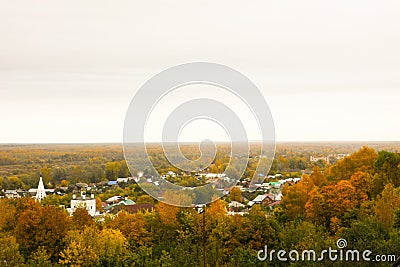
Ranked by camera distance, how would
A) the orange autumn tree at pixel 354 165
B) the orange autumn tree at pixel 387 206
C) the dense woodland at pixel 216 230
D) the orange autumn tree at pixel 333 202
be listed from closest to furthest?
the dense woodland at pixel 216 230
the orange autumn tree at pixel 387 206
the orange autumn tree at pixel 333 202
the orange autumn tree at pixel 354 165

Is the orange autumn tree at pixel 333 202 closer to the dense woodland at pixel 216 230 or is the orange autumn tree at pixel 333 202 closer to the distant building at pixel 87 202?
the dense woodland at pixel 216 230

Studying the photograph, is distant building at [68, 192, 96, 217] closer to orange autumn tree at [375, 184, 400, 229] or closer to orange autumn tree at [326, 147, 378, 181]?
orange autumn tree at [326, 147, 378, 181]

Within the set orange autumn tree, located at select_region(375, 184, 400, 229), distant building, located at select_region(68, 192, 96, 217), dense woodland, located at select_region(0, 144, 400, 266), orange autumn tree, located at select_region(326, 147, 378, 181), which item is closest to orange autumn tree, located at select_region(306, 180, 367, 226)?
dense woodland, located at select_region(0, 144, 400, 266)

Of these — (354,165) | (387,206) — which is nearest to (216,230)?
(387,206)

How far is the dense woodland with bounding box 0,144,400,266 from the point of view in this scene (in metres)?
12.0

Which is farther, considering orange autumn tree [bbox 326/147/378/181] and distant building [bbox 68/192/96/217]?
distant building [bbox 68/192/96/217]

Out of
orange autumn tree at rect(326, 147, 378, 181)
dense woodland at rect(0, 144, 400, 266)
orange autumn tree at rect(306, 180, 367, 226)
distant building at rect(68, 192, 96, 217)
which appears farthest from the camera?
distant building at rect(68, 192, 96, 217)

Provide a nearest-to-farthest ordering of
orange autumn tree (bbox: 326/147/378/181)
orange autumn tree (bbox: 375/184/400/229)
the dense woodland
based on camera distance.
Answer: the dense woodland, orange autumn tree (bbox: 375/184/400/229), orange autumn tree (bbox: 326/147/378/181)

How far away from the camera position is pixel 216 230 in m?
14.0

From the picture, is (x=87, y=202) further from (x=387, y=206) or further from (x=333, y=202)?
(x=387, y=206)

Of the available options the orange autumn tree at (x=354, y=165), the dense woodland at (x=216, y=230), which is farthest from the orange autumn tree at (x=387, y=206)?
the orange autumn tree at (x=354, y=165)

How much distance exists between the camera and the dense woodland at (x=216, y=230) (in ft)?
39.5

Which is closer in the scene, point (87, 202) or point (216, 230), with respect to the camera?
point (216, 230)

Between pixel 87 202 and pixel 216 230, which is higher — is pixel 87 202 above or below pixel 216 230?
below
